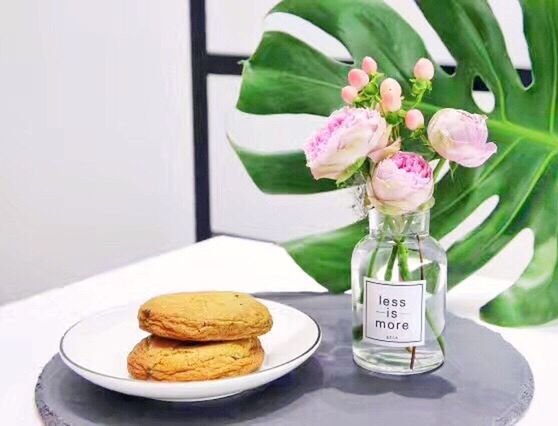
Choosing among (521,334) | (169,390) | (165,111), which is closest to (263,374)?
(169,390)

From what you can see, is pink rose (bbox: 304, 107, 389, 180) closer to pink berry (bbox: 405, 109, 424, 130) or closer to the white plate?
pink berry (bbox: 405, 109, 424, 130)

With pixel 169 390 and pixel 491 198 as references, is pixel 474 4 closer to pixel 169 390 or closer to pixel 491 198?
pixel 491 198

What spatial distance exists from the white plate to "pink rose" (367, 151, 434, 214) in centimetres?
15

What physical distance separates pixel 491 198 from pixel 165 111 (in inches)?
46.0

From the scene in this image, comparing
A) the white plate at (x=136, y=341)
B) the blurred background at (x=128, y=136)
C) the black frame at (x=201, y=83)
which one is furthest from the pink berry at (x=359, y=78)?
the black frame at (x=201, y=83)

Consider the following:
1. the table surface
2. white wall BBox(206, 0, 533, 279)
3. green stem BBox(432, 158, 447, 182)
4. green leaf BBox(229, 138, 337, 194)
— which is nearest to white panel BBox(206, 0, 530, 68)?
white wall BBox(206, 0, 533, 279)

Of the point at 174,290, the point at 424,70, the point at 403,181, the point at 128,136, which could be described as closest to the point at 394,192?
the point at 403,181

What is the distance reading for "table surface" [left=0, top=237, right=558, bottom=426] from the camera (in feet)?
2.88

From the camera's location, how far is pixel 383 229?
87 cm

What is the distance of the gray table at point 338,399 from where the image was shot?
79cm

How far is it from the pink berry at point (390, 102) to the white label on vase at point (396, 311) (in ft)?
0.50

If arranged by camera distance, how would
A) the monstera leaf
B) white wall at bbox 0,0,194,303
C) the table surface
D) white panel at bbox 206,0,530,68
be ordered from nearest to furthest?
1. the table surface
2. the monstera leaf
3. white panel at bbox 206,0,530,68
4. white wall at bbox 0,0,194,303

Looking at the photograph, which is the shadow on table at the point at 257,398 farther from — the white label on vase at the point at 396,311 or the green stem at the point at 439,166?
the green stem at the point at 439,166

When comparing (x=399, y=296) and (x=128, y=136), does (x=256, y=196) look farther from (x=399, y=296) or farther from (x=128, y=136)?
(x=399, y=296)
